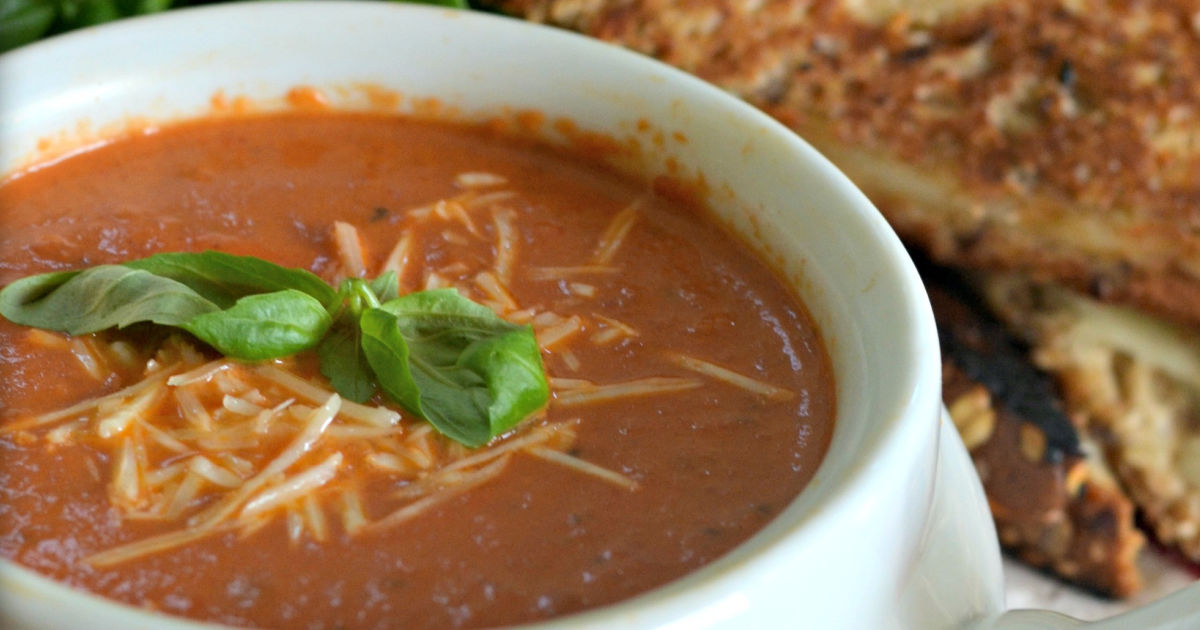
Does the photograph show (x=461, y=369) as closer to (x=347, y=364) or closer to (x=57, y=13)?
(x=347, y=364)

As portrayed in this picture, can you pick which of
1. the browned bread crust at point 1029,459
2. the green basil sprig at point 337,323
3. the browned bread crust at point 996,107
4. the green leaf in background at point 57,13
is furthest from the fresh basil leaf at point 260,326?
the browned bread crust at point 1029,459

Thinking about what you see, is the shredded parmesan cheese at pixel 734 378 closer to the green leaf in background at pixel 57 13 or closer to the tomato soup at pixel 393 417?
the tomato soup at pixel 393 417

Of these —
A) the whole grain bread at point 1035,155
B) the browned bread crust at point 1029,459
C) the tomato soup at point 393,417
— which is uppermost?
the tomato soup at point 393,417

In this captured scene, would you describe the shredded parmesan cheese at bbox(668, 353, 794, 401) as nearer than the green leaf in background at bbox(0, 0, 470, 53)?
Yes

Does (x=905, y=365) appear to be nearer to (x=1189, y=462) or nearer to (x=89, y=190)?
(x=89, y=190)

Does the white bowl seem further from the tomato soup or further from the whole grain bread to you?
the whole grain bread

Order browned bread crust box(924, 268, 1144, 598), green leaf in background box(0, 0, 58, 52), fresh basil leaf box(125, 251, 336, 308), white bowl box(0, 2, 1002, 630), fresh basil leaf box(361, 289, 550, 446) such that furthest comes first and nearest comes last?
browned bread crust box(924, 268, 1144, 598)
green leaf in background box(0, 0, 58, 52)
fresh basil leaf box(125, 251, 336, 308)
fresh basil leaf box(361, 289, 550, 446)
white bowl box(0, 2, 1002, 630)

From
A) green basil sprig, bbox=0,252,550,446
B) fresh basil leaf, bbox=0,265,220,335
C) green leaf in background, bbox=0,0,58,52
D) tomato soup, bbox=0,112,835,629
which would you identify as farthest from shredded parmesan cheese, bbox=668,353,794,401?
green leaf in background, bbox=0,0,58,52

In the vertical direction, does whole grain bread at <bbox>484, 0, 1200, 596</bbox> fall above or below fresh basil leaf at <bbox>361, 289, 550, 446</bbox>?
below
